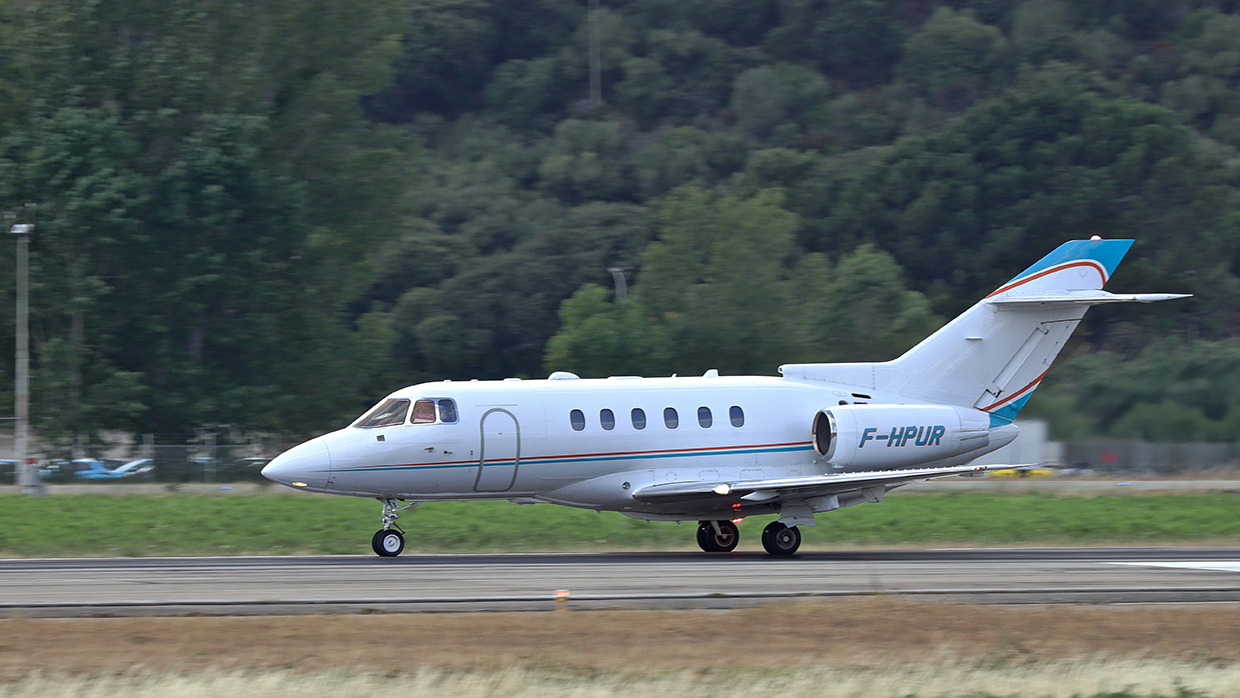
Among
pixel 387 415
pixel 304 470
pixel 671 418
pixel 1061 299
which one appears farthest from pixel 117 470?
pixel 1061 299

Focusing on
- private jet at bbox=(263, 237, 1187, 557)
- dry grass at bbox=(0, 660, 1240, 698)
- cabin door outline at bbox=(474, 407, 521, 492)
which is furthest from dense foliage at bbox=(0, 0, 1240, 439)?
dry grass at bbox=(0, 660, 1240, 698)

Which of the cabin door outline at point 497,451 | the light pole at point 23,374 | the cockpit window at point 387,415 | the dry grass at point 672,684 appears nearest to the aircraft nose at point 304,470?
the cockpit window at point 387,415

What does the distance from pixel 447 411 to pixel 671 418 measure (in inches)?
152

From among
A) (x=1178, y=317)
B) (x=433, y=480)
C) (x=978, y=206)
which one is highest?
(x=978, y=206)

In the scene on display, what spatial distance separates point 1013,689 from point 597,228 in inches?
3275

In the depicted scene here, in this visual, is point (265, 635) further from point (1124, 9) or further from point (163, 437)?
point (1124, 9)

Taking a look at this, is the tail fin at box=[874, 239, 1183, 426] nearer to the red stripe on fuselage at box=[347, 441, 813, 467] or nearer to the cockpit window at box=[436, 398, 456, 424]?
the red stripe on fuselage at box=[347, 441, 813, 467]

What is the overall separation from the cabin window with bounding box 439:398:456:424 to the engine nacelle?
6.42m

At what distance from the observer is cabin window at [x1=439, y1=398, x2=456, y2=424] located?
2403 cm

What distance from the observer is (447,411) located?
2411 centimetres

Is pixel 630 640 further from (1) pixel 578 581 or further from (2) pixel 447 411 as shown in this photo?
(2) pixel 447 411

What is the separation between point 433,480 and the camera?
23797 millimetres

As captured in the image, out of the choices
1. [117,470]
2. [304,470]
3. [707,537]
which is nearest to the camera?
[304,470]

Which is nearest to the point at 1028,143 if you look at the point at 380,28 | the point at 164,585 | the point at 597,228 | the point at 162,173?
the point at 597,228
